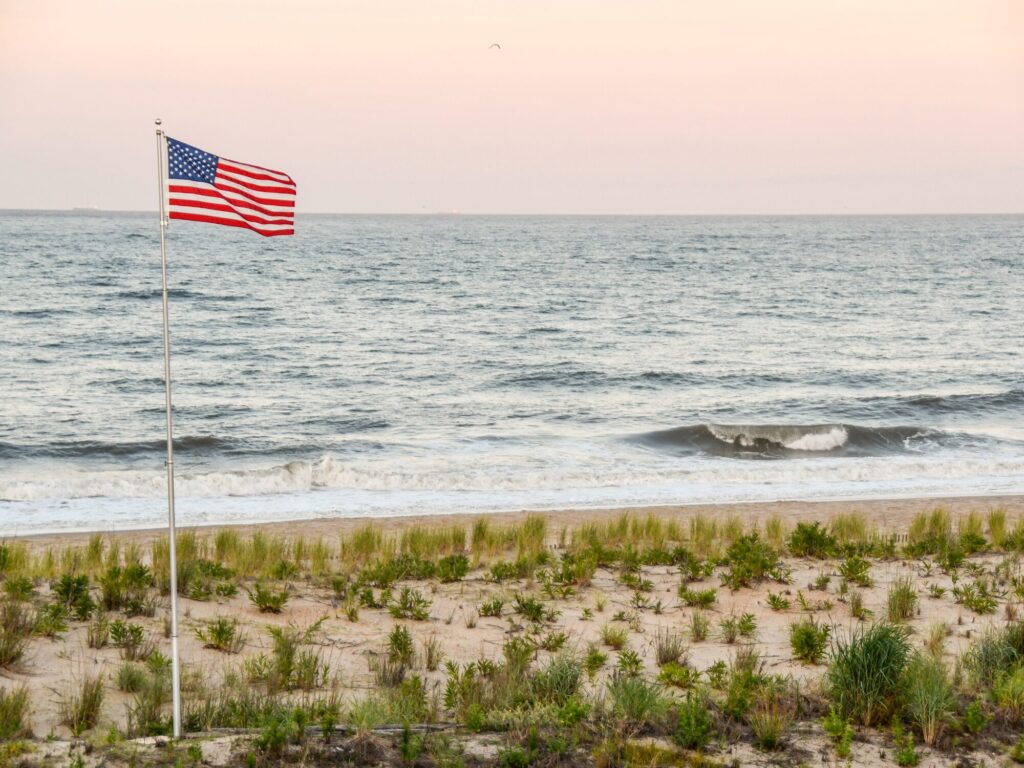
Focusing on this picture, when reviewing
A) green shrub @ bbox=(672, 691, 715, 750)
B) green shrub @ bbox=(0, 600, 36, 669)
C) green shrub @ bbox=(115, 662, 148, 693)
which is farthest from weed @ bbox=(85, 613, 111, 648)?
green shrub @ bbox=(672, 691, 715, 750)

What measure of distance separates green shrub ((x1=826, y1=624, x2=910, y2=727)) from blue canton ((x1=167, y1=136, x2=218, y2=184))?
6.25 meters

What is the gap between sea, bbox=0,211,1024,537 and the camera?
20.6 meters

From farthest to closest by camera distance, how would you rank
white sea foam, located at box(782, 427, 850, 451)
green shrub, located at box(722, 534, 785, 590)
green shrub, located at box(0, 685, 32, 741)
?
white sea foam, located at box(782, 427, 850, 451)
green shrub, located at box(722, 534, 785, 590)
green shrub, located at box(0, 685, 32, 741)

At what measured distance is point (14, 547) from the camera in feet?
42.2

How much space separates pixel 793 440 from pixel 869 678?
1836cm

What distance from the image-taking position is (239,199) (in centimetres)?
837

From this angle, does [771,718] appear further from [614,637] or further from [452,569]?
[452,569]

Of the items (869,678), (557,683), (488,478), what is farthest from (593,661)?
(488,478)

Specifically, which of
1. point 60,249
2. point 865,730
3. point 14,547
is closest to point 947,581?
point 865,730

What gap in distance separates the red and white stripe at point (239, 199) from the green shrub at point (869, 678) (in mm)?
5450

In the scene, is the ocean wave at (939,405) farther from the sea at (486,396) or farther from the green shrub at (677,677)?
the green shrub at (677,677)

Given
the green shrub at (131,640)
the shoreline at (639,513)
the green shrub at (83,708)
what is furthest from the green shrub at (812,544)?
the green shrub at (83,708)

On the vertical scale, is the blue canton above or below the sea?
above

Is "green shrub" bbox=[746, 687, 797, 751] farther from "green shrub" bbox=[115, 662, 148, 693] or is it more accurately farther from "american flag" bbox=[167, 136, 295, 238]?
"american flag" bbox=[167, 136, 295, 238]
